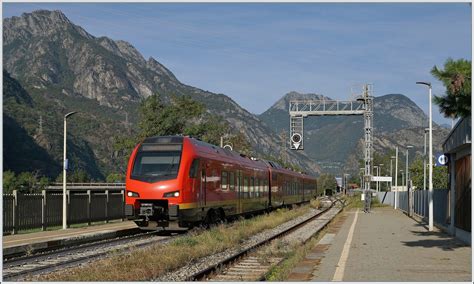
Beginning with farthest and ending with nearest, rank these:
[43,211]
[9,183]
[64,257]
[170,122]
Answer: [9,183] → [170,122] → [43,211] → [64,257]

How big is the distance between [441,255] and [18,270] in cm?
974

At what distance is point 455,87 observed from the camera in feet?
42.7

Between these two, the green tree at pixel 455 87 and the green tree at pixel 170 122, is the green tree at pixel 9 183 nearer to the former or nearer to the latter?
the green tree at pixel 170 122

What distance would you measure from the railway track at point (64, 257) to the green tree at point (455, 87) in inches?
332

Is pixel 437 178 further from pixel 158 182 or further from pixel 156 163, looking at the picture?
pixel 158 182

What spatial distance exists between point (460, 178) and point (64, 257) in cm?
1296

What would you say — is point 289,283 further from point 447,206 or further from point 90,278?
point 447,206

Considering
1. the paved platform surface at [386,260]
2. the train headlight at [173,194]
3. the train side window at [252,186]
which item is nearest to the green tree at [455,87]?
the paved platform surface at [386,260]

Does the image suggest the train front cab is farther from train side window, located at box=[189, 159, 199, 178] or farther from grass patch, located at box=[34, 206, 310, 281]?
grass patch, located at box=[34, 206, 310, 281]

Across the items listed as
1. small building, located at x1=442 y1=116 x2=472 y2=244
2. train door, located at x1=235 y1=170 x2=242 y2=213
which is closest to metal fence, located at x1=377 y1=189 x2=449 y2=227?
small building, located at x1=442 y1=116 x2=472 y2=244

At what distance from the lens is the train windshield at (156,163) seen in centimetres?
2267

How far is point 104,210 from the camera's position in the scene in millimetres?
30094

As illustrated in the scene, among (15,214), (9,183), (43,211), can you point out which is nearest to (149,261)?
(15,214)

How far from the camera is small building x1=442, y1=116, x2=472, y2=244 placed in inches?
809
